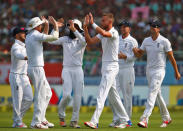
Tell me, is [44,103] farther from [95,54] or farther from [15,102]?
[95,54]

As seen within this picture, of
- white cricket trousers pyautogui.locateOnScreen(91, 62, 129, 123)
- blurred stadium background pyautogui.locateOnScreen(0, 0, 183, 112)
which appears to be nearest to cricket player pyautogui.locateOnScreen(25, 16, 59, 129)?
white cricket trousers pyautogui.locateOnScreen(91, 62, 129, 123)

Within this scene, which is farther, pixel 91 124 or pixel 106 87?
pixel 106 87

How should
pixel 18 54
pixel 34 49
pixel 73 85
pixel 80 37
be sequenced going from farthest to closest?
pixel 73 85, pixel 80 37, pixel 34 49, pixel 18 54

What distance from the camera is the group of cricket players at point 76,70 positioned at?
529 inches

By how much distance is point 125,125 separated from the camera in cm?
1406

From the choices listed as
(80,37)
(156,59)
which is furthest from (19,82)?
(156,59)

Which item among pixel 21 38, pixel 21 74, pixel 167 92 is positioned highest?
pixel 21 38

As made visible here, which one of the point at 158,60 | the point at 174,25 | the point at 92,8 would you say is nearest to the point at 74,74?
the point at 158,60

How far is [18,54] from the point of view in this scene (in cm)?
1362

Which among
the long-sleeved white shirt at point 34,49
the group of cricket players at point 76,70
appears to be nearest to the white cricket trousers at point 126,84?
the group of cricket players at point 76,70

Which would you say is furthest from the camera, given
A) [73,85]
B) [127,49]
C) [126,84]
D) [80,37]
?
[127,49]

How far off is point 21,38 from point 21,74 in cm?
96

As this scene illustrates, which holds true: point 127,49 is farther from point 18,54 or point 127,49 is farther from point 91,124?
point 18,54

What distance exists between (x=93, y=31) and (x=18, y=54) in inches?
625
